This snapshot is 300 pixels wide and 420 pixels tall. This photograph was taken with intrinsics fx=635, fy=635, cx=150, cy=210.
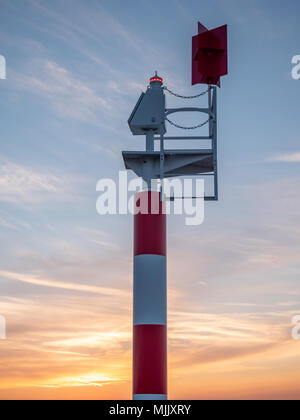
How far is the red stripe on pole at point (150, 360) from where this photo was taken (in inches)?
929

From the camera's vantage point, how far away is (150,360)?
23703mm

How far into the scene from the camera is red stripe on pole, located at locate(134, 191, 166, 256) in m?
24.6

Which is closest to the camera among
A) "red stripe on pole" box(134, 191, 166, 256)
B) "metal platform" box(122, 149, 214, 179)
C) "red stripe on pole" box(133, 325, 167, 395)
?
"red stripe on pole" box(133, 325, 167, 395)

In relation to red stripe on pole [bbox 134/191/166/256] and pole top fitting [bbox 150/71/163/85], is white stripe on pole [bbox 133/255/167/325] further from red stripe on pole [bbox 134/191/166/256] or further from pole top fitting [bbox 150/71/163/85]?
pole top fitting [bbox 150/71/163/85]

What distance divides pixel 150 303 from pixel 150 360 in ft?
6.93

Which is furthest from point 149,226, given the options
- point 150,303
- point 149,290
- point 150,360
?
point 150,360

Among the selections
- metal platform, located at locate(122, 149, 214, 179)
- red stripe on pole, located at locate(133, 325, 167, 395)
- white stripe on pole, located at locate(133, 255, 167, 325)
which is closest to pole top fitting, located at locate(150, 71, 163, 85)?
metal platform, located at locate(122, 149, 214, 179)

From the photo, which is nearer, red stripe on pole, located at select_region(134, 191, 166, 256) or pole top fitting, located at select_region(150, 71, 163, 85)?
red stripe on pole, located at select_region(134, 191, 166, 256)

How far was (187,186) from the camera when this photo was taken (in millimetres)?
26031

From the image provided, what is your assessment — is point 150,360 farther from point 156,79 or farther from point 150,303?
point 156,79

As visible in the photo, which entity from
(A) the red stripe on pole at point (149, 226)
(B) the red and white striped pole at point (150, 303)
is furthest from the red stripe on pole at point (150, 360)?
(A) the red stripe on pole at point (149, 226)
